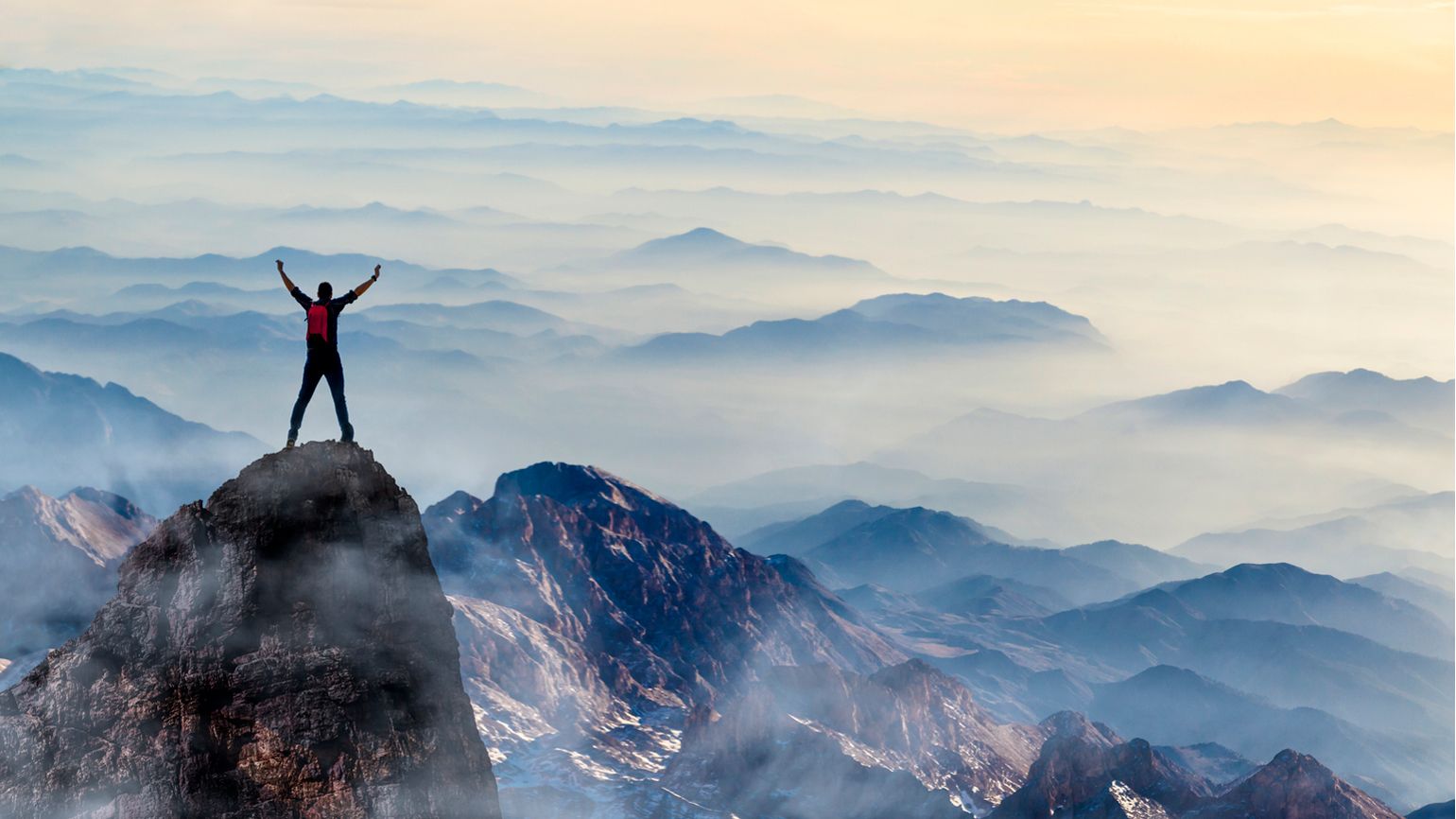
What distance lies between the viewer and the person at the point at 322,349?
49.0 metres

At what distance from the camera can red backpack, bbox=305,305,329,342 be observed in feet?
161

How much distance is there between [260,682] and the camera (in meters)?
44.7

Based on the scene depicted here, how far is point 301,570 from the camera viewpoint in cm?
4556

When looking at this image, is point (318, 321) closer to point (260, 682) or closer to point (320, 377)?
point (320, 377)

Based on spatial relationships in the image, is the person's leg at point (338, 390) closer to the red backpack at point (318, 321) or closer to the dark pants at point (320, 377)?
the dark pants at point (320, 377)

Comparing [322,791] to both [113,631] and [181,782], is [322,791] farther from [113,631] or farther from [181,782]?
[113,631]

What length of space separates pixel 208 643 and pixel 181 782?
11.4ft

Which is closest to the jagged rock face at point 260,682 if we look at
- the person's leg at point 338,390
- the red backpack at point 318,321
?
the person's leg at point 338,390

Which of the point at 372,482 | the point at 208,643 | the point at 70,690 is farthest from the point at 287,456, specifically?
the point at 70,690

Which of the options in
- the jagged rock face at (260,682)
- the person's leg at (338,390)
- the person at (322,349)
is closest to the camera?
the jagged rock face at (260,682)

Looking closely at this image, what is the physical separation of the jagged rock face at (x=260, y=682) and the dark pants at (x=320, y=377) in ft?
9.85

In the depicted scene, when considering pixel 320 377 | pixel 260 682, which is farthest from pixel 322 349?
pixel 260 682

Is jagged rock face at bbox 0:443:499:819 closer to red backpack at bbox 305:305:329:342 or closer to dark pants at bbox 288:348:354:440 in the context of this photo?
dark pants at bbox 288:348:354:440

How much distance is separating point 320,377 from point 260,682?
30.3 ft
